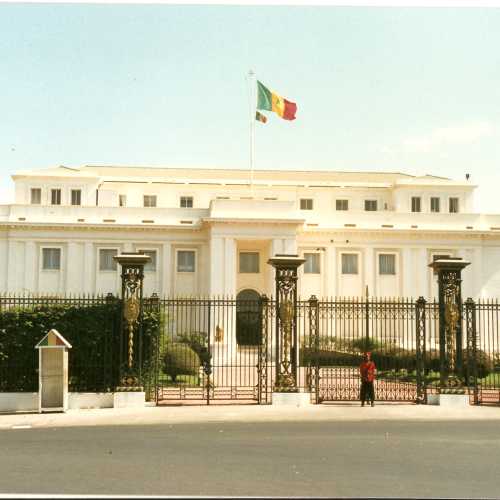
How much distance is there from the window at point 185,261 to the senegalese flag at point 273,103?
1101 cm

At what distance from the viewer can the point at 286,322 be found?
18000mm

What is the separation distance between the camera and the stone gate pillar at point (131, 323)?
17.6 m

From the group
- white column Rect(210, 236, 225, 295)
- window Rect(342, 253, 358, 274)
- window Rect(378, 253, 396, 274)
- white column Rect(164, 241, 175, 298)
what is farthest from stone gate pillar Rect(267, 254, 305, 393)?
window Rect(378, 253, 396, 274)

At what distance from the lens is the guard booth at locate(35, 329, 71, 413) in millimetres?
16719

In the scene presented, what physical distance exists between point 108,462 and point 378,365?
2051 cm

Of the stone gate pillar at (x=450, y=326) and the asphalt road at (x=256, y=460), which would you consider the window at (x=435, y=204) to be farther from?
the asphalt road at (x=256, y=460)

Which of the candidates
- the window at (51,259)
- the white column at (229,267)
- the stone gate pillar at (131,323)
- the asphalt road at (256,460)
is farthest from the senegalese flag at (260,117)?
the asphalt road at (256,460)

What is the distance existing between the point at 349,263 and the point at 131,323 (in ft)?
94.3

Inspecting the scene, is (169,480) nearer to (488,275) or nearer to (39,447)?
(39,447)

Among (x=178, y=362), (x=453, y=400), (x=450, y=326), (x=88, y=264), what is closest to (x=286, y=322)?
(x=450, y=326)

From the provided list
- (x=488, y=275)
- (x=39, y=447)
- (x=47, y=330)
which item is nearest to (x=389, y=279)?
(x=488, y=275)

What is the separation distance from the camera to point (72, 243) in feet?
142

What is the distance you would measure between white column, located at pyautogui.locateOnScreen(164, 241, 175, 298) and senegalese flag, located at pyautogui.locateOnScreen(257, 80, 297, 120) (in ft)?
36.6

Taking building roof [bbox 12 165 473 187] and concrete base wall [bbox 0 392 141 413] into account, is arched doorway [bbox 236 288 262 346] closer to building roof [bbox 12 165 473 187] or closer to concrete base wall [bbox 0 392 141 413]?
concrete base wall [bbox 0 392 141 413]
